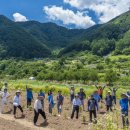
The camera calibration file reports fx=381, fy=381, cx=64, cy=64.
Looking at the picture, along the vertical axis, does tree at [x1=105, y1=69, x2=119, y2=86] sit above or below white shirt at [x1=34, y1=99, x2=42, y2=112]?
above

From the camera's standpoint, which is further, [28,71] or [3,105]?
[28,71]

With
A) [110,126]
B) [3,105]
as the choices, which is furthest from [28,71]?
[110,126]

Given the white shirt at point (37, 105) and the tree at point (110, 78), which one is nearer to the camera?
the white shirt at point (37, 105)

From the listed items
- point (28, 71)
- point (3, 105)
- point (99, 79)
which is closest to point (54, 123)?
point (3, 105)

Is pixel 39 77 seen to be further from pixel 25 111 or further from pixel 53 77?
pixel 25 111

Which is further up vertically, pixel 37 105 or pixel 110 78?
pixel 110 78

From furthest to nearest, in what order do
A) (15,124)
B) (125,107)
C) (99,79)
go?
1. (99,79)
2. (15,124)
3. (125,107)

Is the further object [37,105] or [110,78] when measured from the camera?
[110,78]

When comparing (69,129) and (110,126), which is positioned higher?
(110,126)

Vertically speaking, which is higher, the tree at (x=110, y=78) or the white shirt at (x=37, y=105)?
the tree at (x=110, y=78)

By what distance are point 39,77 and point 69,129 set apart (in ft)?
432

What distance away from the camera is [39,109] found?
24594 mm

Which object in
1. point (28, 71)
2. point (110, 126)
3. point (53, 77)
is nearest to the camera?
point (110, 126)

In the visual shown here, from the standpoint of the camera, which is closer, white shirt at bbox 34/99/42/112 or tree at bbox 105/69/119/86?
white shirt at bbox 34/99/42/112
